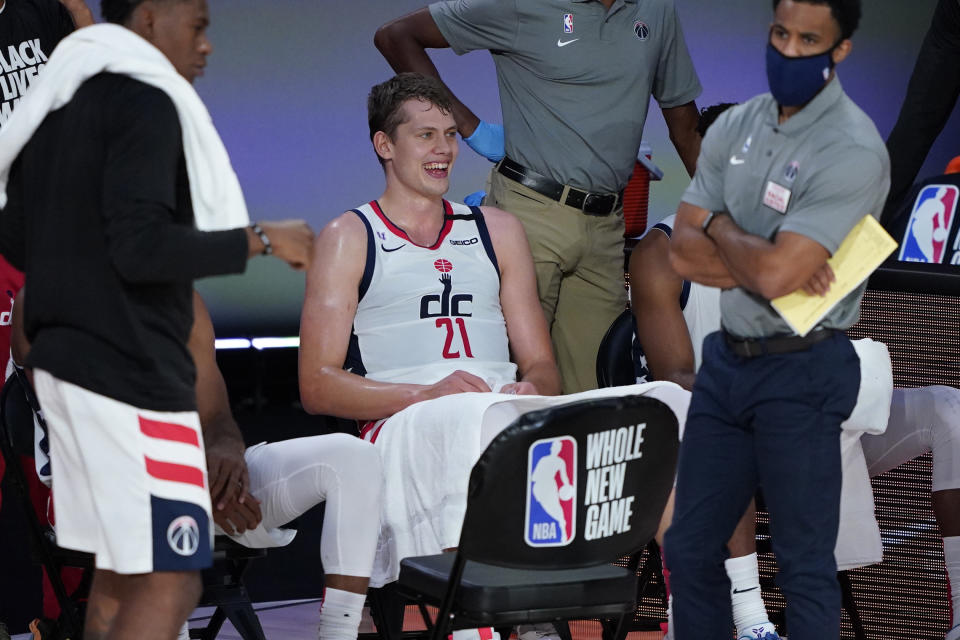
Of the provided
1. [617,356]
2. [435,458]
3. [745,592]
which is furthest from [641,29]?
[745,592]

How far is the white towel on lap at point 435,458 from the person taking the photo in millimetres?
3148

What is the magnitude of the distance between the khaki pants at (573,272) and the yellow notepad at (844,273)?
4.53 feet

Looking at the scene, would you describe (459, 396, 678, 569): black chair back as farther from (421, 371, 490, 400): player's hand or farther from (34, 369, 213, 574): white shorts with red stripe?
(421, 371, 490, 400): player's hand

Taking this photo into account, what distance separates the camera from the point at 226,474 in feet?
10.0

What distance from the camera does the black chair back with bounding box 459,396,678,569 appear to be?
8.36ft

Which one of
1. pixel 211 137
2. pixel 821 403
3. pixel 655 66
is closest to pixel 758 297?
pixel 821 403

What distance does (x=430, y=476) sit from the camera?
322cm

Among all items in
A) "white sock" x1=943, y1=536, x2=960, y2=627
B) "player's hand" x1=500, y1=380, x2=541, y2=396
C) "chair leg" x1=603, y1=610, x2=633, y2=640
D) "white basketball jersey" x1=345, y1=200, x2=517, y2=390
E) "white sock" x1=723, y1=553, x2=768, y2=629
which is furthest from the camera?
"white basketball jersey" x1=345, y1=200, x2=517, y2=390

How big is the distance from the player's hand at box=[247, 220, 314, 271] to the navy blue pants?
95 cm

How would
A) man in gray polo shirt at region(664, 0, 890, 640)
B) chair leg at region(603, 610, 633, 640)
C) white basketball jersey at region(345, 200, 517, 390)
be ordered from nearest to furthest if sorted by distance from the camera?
1. man in gray polo shirt at region(664, 0, 890, 640)
2. chair leg at region(603, 610, 633, 640)
3. white basketball jersey at region(345, 200, 517, 390)

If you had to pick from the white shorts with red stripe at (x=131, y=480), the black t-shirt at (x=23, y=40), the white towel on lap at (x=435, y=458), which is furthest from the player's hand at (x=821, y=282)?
Result: the black t-shirt at (x=23, y=40)

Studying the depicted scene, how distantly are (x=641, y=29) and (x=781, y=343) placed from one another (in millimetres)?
1680

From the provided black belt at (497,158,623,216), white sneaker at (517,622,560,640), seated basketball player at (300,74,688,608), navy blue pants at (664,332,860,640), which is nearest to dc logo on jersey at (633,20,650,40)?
black belt at (497,158,623,216)

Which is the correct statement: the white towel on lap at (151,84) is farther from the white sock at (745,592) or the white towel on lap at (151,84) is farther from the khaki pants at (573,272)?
the khaki pants at (573,272)
